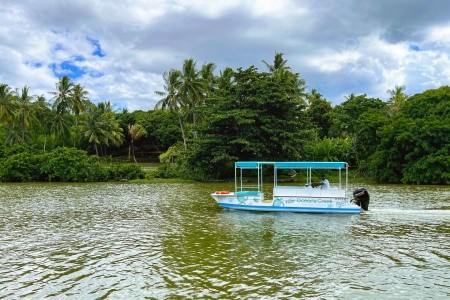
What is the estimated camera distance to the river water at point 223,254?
998 cm

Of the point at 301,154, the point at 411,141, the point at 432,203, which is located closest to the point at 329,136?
the point at 301,154

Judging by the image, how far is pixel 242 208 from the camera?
22969 mm

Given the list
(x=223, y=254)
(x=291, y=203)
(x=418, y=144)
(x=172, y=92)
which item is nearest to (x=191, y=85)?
(x=172, y=92)

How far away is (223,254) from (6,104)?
5352 centimetres

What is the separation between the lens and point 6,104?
5728 cm

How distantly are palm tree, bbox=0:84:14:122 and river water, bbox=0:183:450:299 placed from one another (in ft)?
129

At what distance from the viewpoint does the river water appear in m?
9.98

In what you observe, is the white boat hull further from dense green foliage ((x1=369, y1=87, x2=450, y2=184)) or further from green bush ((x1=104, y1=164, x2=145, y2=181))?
green bush ((x1=104, y1=164, x2=145, y2=181))

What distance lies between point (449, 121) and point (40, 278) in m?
39.4

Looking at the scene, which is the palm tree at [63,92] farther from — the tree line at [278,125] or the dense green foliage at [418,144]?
the dense green foliage at [418,144]

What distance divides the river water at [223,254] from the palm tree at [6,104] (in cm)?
3946

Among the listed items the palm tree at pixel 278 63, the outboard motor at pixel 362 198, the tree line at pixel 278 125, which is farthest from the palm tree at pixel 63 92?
the outboard motor at pixel 362 198

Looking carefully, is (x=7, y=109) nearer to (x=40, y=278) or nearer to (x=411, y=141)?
(x=411, y=141)

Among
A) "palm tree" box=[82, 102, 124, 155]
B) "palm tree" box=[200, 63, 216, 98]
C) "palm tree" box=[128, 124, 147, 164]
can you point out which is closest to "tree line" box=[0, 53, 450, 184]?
"palm tree" box=[200, 63, 216, 98]
